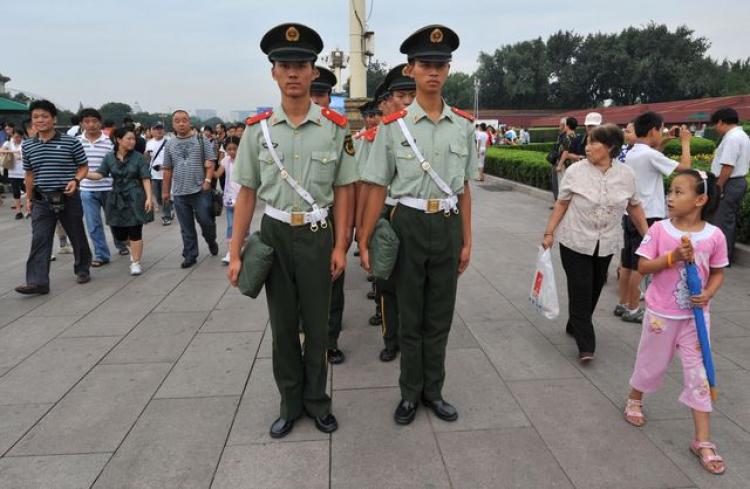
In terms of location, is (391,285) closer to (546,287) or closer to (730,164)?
(546,287)

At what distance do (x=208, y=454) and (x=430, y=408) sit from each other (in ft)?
4.13

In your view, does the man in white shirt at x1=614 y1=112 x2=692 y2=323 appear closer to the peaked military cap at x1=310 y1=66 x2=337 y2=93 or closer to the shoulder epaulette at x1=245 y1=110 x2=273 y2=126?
the peaked military cap at x1=310 y1=66 x2=337 y2=93

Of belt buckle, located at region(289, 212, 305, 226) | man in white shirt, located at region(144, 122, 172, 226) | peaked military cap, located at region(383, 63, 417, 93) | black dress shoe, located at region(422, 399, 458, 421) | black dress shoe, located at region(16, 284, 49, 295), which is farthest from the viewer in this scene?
man in white shirt, located at region(144, 122, 172, 226)

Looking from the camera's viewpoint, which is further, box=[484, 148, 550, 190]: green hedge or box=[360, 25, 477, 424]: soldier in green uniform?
box=[484, 148, 550, 190]: green hedge

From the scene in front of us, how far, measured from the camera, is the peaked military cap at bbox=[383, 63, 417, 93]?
161 inches

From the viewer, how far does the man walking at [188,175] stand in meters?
→ 6.02

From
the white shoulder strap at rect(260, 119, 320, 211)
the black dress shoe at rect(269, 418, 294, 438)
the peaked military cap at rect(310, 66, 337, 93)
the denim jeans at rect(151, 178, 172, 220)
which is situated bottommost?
the black dress shoe at rect(269, 418, 294, 438)

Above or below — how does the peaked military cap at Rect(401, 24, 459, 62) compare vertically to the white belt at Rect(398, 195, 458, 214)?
above

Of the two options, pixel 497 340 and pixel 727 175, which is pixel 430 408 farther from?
pixel 727 175

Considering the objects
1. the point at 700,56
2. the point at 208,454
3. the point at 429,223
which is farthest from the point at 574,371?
the point at 700,56

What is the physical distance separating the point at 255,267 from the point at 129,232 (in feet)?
13.6

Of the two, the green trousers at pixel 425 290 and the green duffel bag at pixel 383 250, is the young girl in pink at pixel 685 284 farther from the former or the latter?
the green duffel bag at pixel 383 250

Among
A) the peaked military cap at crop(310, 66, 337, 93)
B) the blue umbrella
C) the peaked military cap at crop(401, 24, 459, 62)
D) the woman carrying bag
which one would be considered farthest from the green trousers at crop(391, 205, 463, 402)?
the woman carrying bag

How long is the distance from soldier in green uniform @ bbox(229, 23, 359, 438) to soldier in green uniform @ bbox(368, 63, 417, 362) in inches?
16.5
